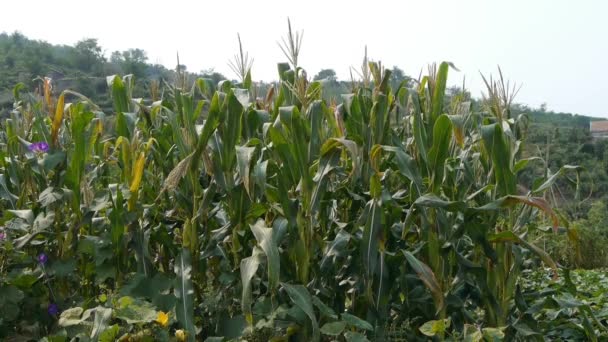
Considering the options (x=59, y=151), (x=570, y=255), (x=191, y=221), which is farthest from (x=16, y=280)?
(x=570, y=255)

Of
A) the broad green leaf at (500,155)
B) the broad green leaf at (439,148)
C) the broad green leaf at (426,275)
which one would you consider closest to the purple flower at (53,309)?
the broad green leaf at (426,275)

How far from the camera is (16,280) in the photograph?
3.26 m

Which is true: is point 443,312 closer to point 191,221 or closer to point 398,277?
point 398,277

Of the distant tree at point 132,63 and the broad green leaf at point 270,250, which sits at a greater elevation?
the distant tree at point 132,63

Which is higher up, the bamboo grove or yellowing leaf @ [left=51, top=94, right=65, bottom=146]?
yellowing leaf @ [left=51, top=94, right=65, bottom=146]

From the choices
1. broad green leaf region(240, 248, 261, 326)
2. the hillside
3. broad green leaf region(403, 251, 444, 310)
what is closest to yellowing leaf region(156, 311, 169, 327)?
broad green leaf region(240, 248, 261, 326)

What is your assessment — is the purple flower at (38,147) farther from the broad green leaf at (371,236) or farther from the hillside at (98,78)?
the hillside at (98,78)

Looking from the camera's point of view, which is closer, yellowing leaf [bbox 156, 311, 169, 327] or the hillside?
yellowing leaf [bbox 156, 311, 169, 327]

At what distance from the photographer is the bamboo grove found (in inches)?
115

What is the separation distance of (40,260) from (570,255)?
6.33m

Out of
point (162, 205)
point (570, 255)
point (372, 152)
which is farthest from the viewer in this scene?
point (570, 255)

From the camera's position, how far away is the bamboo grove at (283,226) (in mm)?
2926

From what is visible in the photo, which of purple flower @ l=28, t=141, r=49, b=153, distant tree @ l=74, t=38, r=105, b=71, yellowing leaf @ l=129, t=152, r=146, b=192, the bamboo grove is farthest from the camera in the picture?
distant tree @ l=74, t=38, r=105, b=71

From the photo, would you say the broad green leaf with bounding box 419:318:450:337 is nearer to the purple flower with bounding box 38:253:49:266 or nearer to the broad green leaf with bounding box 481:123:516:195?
the broad green leaf with bounding box 481:123:516:195
